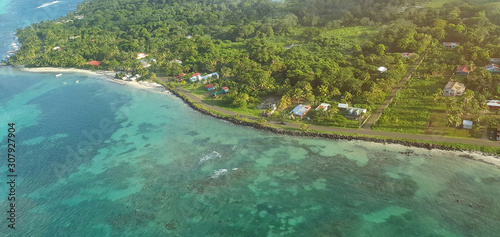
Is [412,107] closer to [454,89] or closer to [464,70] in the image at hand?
[454,89]

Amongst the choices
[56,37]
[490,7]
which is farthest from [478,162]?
[56,37]

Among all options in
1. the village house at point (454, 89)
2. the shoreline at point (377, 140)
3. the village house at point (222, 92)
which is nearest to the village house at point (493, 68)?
the village house at point (454, 89)

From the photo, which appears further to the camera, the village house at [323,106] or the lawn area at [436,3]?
the lawn area at [436,3]

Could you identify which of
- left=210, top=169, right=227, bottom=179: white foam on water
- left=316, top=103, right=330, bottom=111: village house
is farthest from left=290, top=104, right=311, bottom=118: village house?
left=210, top=169, right=227, bottom=179: white foam on water

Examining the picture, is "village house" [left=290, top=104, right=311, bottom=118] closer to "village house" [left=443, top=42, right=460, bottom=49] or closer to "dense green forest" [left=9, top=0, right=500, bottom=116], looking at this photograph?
"dense green forest" [left=9, top=0, right=500, bottom=116]

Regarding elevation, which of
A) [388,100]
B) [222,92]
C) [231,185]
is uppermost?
[222,92]

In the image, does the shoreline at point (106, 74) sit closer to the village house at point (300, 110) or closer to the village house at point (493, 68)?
the village house at point (300, 110)

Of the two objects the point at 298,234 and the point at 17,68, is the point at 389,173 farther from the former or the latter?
the point at 17,68

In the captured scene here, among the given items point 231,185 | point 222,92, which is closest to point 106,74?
point 222,92
